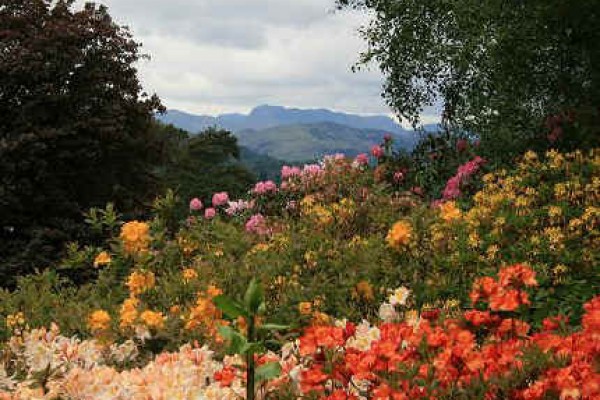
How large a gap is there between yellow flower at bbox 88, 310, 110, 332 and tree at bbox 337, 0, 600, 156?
5886mm

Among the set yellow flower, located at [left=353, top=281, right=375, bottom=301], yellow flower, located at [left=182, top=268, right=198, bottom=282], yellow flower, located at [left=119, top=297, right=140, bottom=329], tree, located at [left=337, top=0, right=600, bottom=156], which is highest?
tree, located at [left=337, top=0, right=600, bottom=156]

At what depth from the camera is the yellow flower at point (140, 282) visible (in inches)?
259

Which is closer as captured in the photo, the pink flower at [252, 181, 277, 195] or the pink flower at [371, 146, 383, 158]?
the pink flower at [252, 181, 277, 195]

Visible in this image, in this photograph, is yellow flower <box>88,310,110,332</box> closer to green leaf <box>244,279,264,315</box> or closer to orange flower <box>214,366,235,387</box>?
orange flower <box>214,366,235,387</box>

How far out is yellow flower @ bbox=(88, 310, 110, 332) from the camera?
5.61 m

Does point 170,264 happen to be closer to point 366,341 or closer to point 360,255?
point 360,255

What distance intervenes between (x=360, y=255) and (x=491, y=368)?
3.14 meters

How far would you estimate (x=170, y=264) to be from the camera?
7730mm

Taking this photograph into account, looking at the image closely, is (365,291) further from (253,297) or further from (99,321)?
(253,297)

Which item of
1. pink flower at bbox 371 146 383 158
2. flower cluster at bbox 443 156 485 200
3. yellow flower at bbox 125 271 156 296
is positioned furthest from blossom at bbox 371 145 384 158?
yellow flower at bbox 125 271 156 296

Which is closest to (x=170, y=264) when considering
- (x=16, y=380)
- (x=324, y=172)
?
(x=16, y=380)

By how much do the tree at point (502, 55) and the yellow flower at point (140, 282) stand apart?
5.25 m

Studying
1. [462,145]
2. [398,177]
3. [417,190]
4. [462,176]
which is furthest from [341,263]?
[462,145]

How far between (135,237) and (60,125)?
Answer: 950 centimetres
